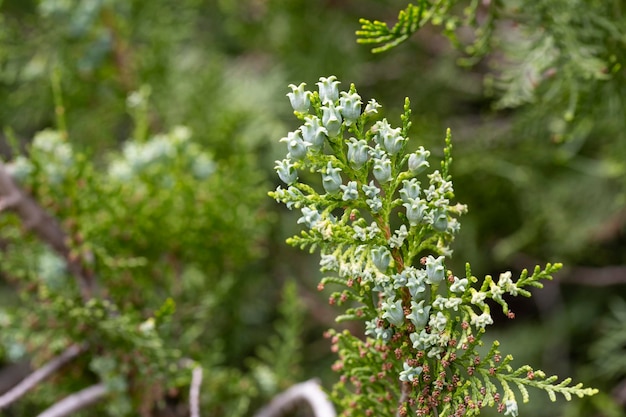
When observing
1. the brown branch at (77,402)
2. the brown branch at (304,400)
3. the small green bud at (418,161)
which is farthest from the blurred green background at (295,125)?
the small green bud at (418,161)

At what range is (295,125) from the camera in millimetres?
2594

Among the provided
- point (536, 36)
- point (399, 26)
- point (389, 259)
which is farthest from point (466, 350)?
point (536, 36)

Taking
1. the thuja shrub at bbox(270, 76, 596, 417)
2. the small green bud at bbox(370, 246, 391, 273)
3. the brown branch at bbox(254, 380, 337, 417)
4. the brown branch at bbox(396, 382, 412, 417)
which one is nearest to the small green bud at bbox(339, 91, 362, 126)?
the thuja shrub at bbox(270, 76, 596, 417)

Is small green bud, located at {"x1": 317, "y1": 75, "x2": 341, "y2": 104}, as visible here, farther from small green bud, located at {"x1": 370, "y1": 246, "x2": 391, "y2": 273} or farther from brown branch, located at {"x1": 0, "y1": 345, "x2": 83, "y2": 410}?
brown branch, located at {"x1": 0, "y1": 345, "x2": 83, "y2": 410}

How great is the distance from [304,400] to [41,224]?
2.15ft

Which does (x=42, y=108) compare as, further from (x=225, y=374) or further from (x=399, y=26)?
(x=399, y=26)

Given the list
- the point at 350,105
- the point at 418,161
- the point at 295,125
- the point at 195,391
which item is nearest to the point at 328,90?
the point at 350,105

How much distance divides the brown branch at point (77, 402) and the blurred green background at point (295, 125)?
22 centimetres

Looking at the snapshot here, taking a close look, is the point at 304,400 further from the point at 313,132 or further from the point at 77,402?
the point at 313,132

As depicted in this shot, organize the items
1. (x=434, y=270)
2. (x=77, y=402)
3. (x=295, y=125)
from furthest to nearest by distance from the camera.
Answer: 1. (x=295, y=125)
2. (x=77, y=402)
3. (x=434, y=270)

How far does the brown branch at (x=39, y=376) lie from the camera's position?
3.92ft

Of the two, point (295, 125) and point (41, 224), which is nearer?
point (41, 224)

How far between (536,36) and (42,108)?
144 cm

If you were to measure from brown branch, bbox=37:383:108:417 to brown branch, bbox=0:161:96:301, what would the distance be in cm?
19
